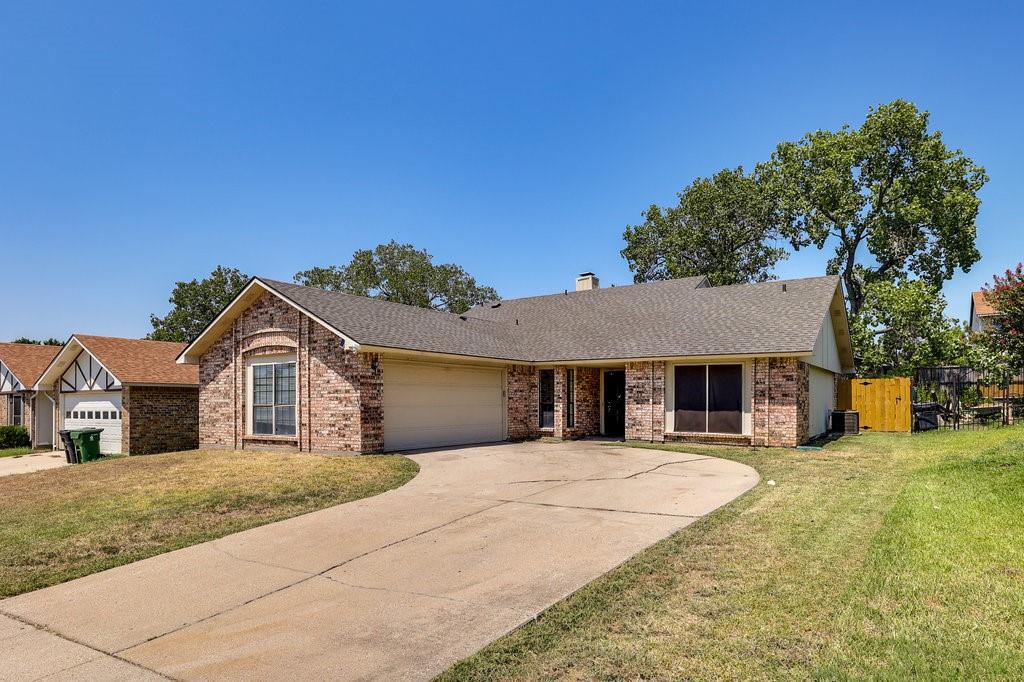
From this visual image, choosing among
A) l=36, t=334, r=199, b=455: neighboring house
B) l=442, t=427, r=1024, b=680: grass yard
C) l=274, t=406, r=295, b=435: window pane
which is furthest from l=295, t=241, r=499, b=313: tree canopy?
l=442, t=427, r=1024, b=680: grass yard

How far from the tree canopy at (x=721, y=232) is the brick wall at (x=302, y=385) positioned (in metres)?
29.0

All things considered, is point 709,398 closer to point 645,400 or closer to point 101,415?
point 645,400

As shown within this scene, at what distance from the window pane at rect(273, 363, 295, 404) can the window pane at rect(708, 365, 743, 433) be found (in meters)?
11.3

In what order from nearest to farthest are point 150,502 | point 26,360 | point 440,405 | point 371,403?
point 150,502 → point 371,403 → point 440,405 → point 26,360

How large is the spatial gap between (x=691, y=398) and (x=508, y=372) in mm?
5635

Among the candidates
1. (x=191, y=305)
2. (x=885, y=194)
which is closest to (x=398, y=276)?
(x=191, y=305)

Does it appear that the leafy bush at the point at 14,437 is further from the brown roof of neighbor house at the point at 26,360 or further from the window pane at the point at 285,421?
the window pane at the point at 285,421

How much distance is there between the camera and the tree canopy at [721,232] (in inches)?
1527

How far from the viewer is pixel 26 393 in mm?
28562

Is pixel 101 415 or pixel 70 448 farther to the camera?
pixel 101 415

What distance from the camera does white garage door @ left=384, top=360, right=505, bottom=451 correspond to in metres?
15.8

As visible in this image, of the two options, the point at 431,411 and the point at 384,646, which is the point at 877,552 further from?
the point at 431,411

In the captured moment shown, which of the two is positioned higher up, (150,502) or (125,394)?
(125,394)

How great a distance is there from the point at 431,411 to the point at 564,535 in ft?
33.5
